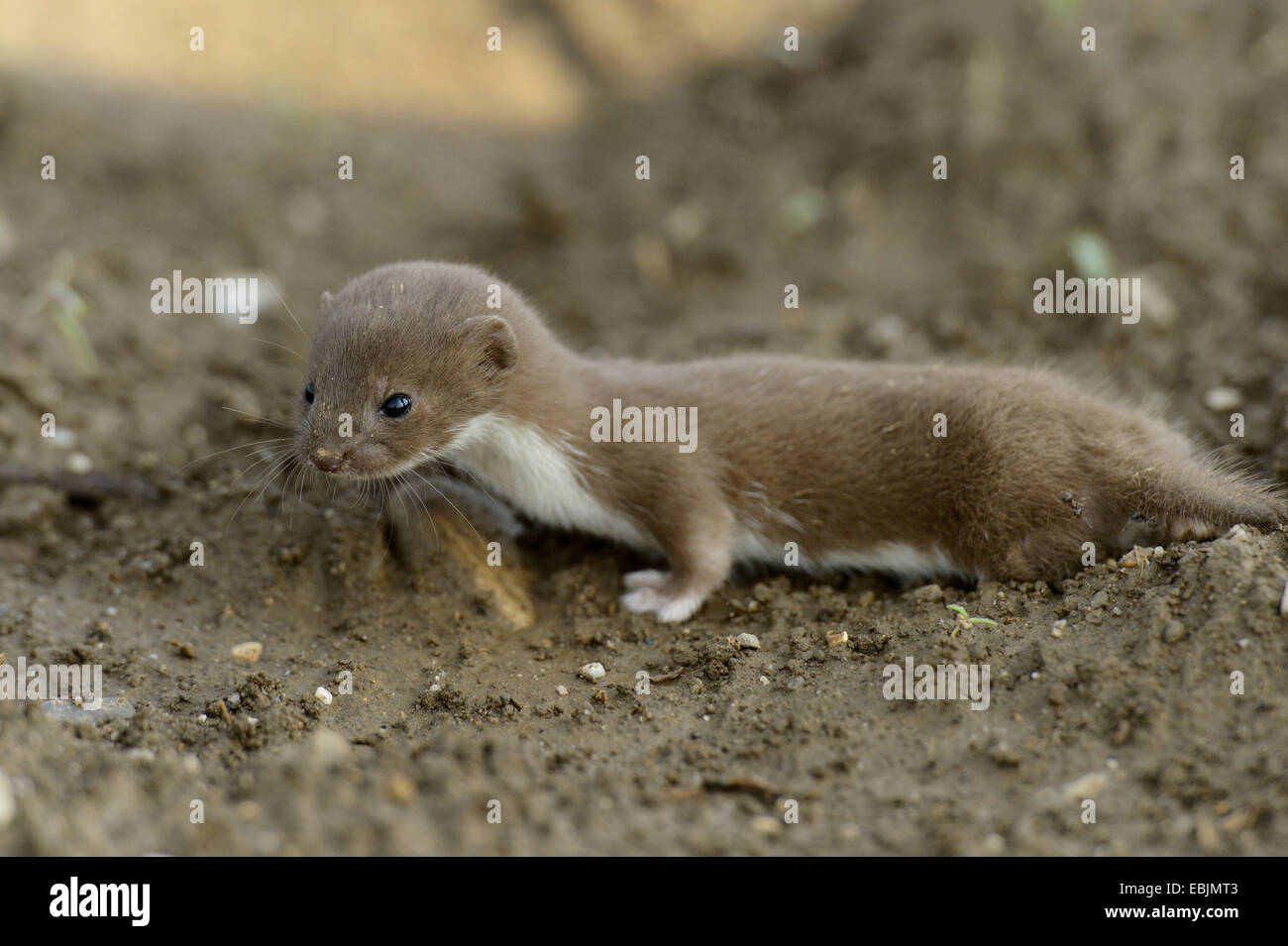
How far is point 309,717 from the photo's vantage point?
15.4 feet

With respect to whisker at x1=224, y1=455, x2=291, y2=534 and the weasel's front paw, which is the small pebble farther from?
whisker at x1=224, y1=455, x2=291, y2=534

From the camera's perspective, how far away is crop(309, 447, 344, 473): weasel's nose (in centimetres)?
502

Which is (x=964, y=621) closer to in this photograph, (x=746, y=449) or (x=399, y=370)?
(x=746, y=449)

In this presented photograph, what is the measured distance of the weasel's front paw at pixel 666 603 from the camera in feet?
18.2

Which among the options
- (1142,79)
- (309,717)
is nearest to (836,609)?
(309,717)

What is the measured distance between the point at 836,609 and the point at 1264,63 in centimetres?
696

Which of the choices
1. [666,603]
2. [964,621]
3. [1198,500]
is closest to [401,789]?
[666,603]

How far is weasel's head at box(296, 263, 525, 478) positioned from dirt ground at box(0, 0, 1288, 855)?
761 millimetres

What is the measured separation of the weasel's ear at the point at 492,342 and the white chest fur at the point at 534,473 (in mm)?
259

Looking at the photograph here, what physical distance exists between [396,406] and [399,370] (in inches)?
6.8

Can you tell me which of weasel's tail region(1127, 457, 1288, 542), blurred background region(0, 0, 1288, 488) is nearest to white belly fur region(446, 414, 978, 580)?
weasel's tail region(1127, 457, 1288, 542)

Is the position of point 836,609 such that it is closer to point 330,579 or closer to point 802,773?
point 802,773

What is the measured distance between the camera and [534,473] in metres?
5.63
